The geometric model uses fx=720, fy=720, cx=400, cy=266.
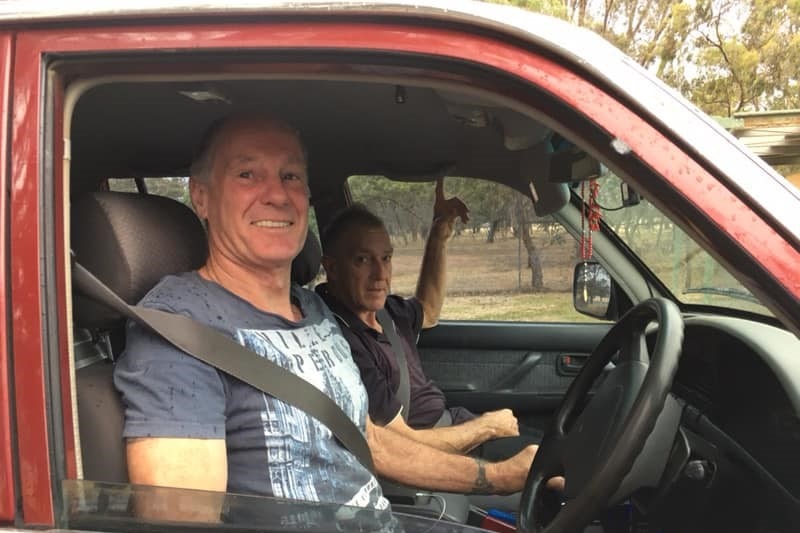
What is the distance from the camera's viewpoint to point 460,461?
2.07 m

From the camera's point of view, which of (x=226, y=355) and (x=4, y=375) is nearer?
(x=4, y=375)

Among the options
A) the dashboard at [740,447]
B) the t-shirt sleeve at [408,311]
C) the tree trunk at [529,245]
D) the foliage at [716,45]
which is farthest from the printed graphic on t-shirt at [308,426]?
the foliage at [716,45]

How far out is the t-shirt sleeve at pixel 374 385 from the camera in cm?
237

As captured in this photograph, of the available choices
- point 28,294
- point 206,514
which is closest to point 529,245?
point 206,514

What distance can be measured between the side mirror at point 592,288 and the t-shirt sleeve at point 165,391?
5.91ft

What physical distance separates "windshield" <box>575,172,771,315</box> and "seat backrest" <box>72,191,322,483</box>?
1.17m

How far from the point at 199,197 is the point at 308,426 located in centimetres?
68

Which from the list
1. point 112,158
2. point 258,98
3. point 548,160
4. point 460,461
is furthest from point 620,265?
point 112,158

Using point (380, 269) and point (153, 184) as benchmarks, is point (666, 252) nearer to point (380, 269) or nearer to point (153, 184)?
point (380, 269)

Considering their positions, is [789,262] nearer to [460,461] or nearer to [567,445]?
[567,445]

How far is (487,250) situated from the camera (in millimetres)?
3197

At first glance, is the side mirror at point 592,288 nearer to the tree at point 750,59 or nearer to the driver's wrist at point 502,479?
the driver's wrist at point 502,479

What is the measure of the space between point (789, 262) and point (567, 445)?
884 millimetres

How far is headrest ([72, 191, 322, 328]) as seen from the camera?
1435mm
